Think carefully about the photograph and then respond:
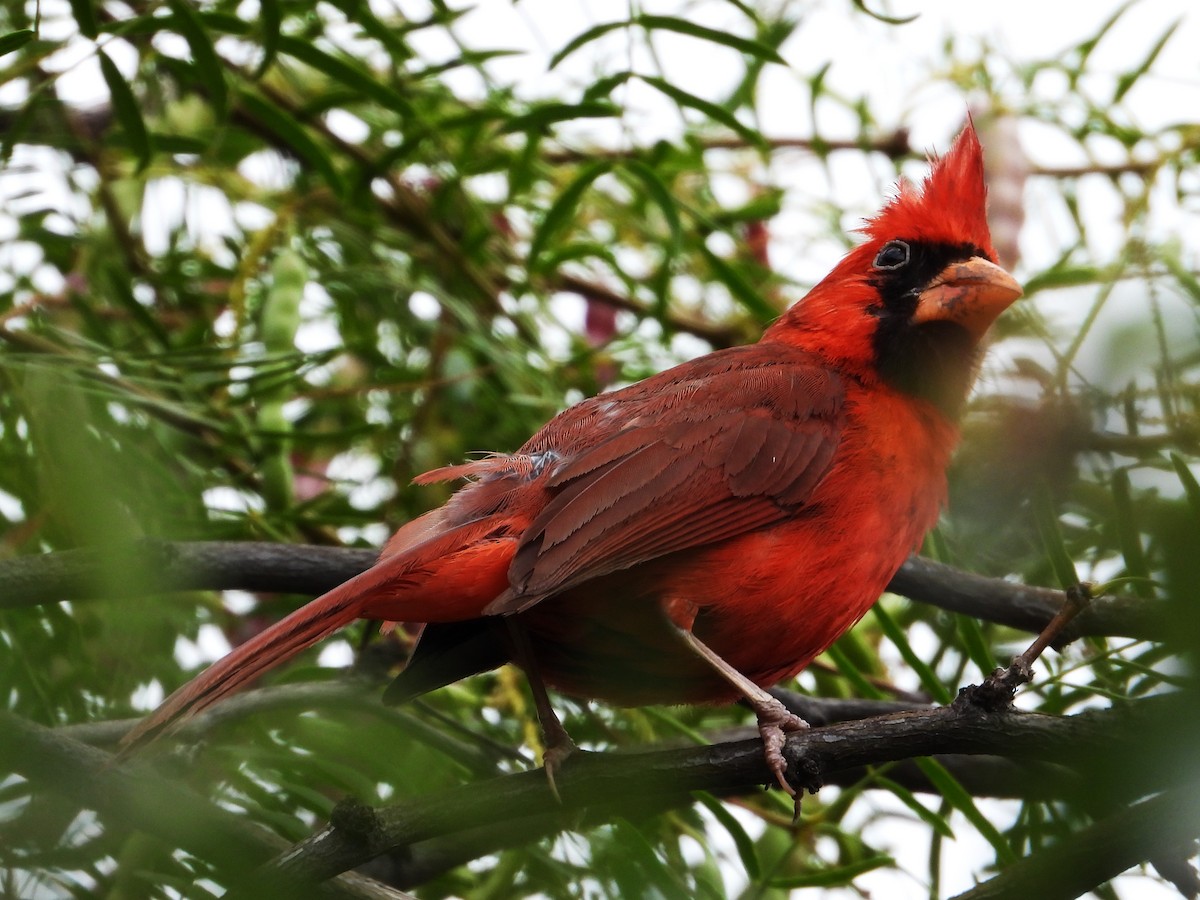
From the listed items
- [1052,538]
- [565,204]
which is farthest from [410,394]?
[1052,538]

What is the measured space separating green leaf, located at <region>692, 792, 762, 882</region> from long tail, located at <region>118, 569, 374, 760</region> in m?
0.58

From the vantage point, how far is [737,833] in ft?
6.76

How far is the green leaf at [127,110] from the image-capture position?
2.11 meters

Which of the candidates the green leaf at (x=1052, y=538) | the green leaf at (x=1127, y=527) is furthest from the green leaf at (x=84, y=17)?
the green leaf at (x=1127, y=527)

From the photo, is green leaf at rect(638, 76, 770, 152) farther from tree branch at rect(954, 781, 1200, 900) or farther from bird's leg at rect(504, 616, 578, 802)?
tree branch at rect(954, 781, 1200, 900)

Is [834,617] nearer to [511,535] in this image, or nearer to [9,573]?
[511,535]

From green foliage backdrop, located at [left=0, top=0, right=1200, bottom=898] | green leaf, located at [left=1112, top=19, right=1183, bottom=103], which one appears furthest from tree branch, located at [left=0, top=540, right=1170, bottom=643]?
green leaf, located at [left=1112, top=19, right=1183, bottom=103]

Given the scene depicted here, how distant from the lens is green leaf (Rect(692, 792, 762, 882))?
204 cm

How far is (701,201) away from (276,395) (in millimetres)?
1228

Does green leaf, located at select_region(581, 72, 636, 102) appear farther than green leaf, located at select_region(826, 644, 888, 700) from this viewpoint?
Yes

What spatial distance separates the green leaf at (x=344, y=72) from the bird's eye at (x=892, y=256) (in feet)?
2.94

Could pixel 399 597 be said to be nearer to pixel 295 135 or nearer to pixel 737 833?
pixel 737 833

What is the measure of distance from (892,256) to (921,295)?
0.13 metres

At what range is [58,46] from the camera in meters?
2.25
